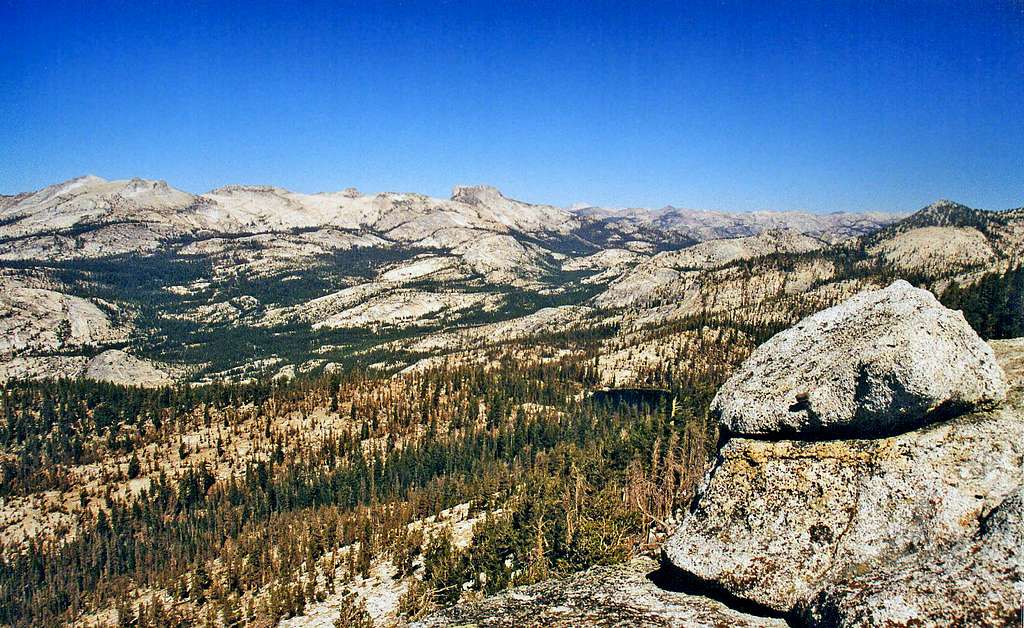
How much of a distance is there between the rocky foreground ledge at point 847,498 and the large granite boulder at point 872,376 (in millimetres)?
38

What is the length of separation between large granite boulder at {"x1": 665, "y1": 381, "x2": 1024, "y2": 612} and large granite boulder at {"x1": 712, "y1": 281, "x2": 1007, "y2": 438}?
1.59 feet

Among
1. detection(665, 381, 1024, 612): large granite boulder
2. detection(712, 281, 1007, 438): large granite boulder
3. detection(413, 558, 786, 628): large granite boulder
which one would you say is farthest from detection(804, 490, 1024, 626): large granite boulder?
detection(712, 281, 1007, 438): large granite boulder

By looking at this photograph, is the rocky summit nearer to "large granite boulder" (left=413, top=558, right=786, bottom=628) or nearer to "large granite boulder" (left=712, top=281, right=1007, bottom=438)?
"large granite boulder" (left=712, top=281, right=1007, bottom=438)

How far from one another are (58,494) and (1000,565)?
19132cm

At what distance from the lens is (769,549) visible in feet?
37.9

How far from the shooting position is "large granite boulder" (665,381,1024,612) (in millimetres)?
10477

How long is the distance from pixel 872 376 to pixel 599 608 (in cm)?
822

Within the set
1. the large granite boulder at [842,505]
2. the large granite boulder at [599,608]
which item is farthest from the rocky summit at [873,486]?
the large granite boulder at [599,608]

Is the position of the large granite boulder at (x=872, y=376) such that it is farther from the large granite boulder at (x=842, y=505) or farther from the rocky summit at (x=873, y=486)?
the large granite boulder at (x=842, y=505)

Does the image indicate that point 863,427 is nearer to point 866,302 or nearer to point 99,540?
point 866,302

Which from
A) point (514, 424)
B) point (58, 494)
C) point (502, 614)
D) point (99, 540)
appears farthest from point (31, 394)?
point (502, 614)

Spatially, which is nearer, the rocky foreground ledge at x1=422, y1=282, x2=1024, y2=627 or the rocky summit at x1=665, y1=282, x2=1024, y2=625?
the rocky summit at x1=665, y1=282, x2=1024, y2=625

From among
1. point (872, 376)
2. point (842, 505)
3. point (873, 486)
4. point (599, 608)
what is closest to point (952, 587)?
point (842, 505)

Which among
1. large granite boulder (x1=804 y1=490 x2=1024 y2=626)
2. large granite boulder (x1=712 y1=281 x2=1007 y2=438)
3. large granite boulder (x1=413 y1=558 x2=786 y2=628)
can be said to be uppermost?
large granite boulder (x1=712 y1=281 x2=1007 y2=438)
